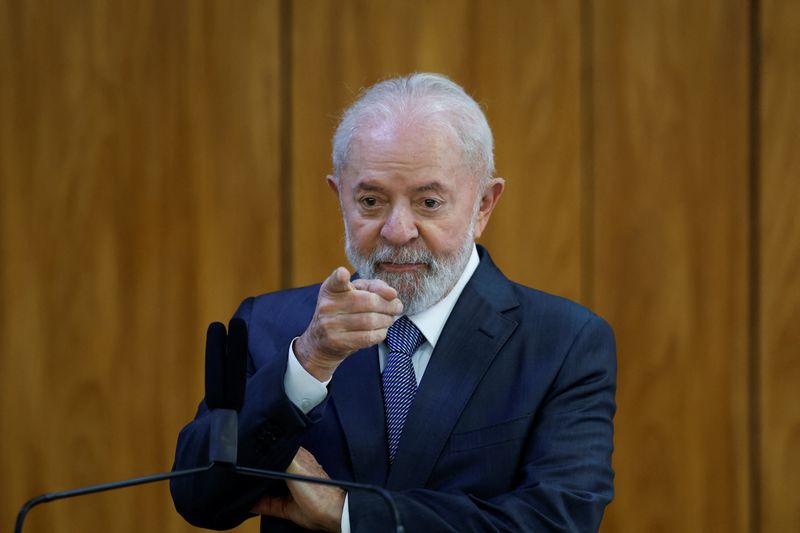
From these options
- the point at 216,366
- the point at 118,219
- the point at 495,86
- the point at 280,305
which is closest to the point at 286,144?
the point at 118,219

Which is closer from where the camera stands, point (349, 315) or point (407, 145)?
point (349, 315)

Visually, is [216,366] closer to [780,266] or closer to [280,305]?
[280,305]

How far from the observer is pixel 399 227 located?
6.11ft

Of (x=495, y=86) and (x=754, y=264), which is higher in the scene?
(x=495, y=86)

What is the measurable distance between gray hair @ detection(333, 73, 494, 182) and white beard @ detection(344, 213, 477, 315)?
0.16 meters

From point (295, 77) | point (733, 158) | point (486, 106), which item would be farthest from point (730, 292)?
point (295, 77)

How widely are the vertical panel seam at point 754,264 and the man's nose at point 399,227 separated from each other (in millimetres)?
1952

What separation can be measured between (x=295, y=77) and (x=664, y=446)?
1.60 m

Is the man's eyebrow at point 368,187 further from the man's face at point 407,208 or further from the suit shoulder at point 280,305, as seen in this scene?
the suit shoulder at point 280,305

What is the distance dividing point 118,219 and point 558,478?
205cm

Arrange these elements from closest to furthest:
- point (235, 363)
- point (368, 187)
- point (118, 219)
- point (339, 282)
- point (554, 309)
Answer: point (235, 363) → point (339, 282) → point (368, 187) → point (554, 309) → point (118, 219)

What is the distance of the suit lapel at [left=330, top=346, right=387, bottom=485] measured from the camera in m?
1.84

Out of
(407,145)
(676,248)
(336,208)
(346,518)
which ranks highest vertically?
(407,145)

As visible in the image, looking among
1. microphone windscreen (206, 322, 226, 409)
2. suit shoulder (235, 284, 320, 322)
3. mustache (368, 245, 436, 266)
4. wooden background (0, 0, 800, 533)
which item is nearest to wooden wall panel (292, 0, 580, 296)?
wooden background (0, 0, 800, 533)
